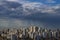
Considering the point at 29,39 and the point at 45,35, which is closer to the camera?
the point at 29,39

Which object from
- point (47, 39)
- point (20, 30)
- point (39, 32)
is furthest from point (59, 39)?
point (20, 30)

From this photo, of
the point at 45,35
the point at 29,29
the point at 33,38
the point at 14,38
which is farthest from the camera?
the point at 29,29

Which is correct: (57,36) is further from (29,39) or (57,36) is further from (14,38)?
(14,38)

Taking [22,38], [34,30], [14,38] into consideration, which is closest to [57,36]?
[34,30]

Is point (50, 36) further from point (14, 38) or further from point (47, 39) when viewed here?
point (14, 38)

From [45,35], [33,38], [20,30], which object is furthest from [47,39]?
[20,30]

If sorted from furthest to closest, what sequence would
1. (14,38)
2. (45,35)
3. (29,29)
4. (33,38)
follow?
(29,29) < (45,35) < (33,38) < (14,38)

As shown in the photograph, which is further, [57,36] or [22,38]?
[57,36]

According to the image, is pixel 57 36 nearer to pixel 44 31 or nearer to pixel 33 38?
pixel 44 31
